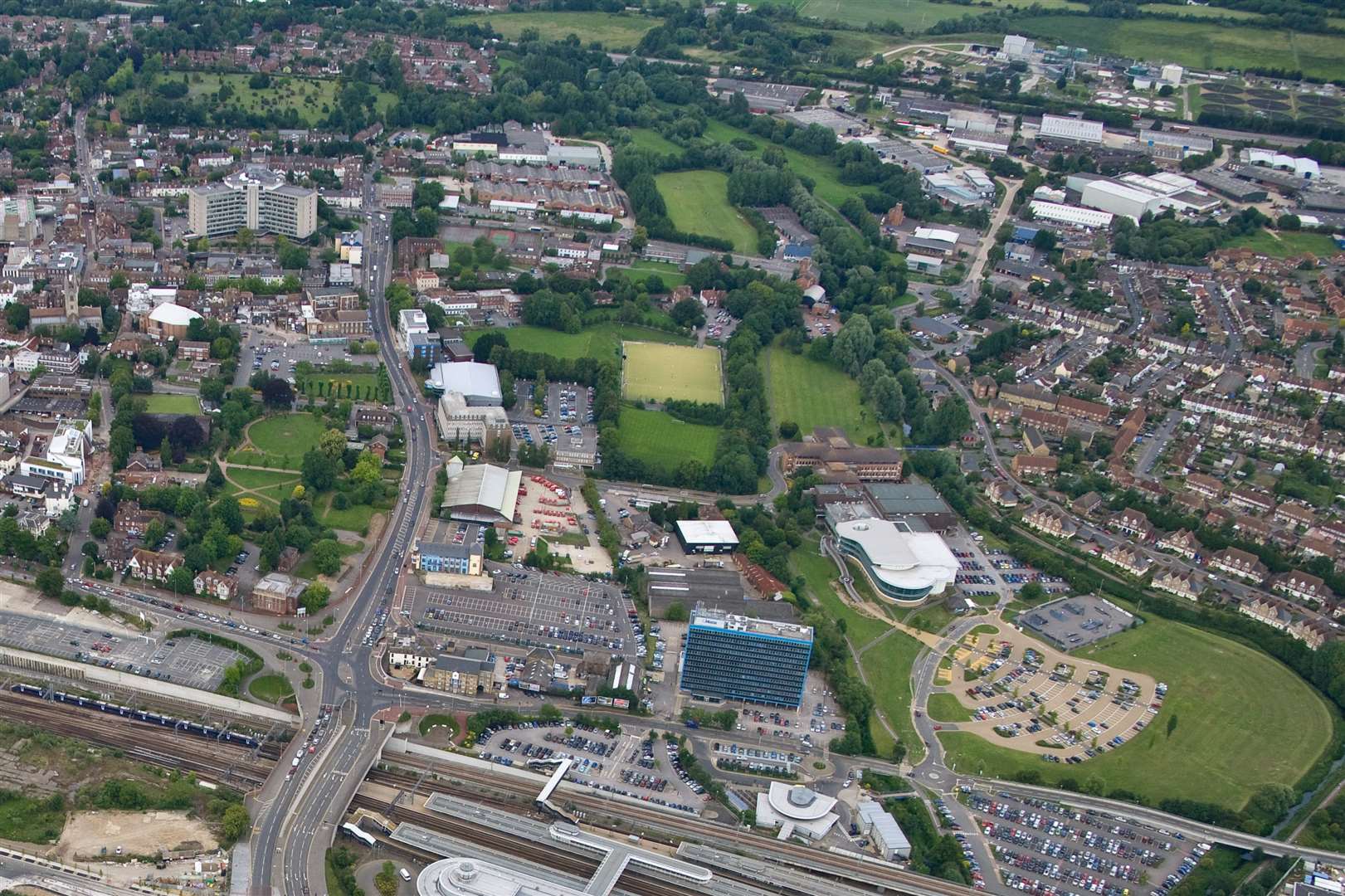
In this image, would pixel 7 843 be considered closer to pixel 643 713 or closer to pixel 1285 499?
pixel 643 713

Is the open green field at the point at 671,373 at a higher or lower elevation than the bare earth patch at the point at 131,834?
higher

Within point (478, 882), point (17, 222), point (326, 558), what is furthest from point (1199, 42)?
point (478, 882)

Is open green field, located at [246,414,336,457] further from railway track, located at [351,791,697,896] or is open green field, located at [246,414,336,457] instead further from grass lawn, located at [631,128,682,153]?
grass lawn, located at [631,128,682,153]

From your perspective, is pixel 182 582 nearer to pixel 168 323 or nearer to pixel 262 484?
pixel 262 484

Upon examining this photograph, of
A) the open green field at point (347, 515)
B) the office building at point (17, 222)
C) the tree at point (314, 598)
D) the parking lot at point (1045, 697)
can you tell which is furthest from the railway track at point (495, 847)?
the office building at point (17, 222)

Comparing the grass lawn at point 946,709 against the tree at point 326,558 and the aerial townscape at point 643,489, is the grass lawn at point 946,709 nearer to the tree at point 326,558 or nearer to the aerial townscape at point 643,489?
the aerial townscape at point 643,489

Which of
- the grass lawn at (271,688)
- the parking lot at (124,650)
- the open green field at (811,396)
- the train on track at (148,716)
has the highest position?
the open green field at (811,396)
